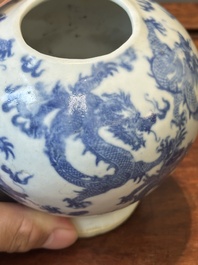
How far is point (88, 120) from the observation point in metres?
0.45

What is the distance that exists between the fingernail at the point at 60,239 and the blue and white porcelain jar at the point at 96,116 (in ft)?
0.20

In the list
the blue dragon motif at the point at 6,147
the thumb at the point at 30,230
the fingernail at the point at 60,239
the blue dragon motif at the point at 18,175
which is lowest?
the fingernail at the point at 60,239

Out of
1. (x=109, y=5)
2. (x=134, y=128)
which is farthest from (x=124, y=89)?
(x=109, y=5)

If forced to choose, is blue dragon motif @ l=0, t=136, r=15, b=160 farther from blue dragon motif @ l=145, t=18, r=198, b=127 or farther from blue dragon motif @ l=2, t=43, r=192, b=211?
blue dragon motif @ l=145, t=18, r=198, b=127

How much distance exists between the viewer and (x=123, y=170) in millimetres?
469

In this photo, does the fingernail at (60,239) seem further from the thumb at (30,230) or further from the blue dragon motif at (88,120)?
the blue dragon motif at (88,120)

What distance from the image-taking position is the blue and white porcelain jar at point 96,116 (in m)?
0.45

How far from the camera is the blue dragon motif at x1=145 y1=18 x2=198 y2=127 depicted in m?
0.48

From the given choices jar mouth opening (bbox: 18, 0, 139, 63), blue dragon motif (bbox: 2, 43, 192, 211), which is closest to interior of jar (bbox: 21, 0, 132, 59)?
jar mouth opening (bbox: 18, 0, 139, 63)

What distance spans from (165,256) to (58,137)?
0.72 feet

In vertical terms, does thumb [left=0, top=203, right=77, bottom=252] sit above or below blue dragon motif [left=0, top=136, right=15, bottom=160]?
below

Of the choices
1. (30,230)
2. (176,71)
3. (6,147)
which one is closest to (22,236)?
(30,230)

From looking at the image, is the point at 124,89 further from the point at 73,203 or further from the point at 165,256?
the point at 165,256

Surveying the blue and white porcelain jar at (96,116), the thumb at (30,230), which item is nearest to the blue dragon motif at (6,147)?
the blue and white porcelain jar at (96,116)
